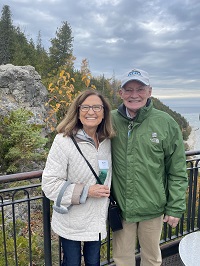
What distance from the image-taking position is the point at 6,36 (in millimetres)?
31109

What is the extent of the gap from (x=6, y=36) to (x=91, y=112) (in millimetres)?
33413

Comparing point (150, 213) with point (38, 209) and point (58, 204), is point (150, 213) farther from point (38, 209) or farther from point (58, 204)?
point (38, 209)

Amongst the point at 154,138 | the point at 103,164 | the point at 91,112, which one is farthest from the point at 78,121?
the point at 154,138

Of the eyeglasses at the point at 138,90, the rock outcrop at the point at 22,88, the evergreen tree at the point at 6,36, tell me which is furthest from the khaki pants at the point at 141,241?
the evergreen tree at the point at 6,36

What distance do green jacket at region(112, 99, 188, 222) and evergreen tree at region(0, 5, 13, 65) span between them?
30580 millimetres

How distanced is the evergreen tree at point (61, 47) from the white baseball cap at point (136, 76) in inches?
1025

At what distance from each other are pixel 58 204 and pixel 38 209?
7.17 m

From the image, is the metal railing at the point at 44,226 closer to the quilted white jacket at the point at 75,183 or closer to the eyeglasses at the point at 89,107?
the quilted white jacket at the point at 75,183

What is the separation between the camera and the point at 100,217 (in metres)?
1.83

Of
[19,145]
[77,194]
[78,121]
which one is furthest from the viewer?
[19,145]

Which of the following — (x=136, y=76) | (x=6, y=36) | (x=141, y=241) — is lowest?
(x=141, y=241)

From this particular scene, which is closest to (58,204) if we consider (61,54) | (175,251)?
(175,251)

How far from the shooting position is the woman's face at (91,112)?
176 centimetres

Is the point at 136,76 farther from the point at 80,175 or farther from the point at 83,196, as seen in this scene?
the point at 83,196
